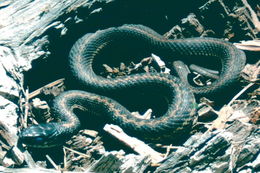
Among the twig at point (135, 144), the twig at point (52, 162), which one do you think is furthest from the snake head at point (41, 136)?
the twig at point (135, 144)

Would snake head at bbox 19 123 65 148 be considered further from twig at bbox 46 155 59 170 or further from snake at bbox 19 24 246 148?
twig at bbox 46 155 59 170

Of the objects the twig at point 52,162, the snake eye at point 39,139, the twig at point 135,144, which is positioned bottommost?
the twig at point 135,144

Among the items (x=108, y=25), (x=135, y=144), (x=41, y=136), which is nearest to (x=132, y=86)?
(x=135, y=144)

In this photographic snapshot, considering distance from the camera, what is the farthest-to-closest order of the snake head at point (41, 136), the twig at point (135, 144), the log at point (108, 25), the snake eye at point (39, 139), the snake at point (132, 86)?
the snake at point (132, 86) → the snake eye at point (39, 139) → the snake head at point (41, 136) → the twig at point (135, 144) → the log at point (108, 25)

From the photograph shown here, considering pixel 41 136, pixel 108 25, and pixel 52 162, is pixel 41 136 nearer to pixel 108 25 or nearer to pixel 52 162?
pixel 52 162

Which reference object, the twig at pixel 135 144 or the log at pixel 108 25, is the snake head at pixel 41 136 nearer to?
the log at pixel 108 25

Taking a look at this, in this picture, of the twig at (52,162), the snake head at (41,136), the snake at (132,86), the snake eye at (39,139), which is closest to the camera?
the twig at (52,162)

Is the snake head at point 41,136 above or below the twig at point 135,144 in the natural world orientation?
above

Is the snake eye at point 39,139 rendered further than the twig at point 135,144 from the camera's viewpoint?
Yes

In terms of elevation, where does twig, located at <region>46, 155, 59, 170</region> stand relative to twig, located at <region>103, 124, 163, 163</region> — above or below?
above

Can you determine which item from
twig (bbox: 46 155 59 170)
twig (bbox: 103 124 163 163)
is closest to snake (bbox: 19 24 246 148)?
twig (bbox: 103 124 163 163)
